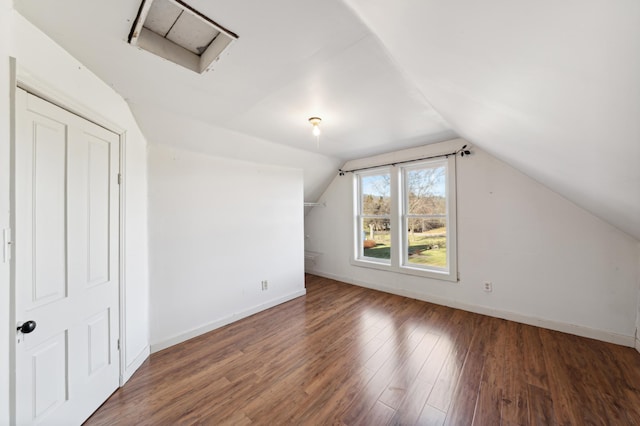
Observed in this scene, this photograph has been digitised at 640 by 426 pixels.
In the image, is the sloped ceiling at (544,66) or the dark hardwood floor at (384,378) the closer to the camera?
the sloped ceiling at (544,66)

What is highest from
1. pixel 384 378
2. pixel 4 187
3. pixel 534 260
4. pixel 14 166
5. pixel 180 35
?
pixel 180 35

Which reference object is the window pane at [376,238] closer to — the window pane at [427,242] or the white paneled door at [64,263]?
the window pane at [427,242]

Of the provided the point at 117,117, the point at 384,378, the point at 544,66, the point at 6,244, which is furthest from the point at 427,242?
the point at 6,244

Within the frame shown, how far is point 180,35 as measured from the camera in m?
1.35

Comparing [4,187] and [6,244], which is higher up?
[4,187]

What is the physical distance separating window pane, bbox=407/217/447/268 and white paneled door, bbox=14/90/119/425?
12.3 ft

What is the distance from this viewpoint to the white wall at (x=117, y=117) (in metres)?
1.17

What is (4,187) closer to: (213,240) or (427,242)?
(213,240)

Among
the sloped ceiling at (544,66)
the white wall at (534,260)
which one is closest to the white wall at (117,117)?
the sloped ceiling at (544,66)

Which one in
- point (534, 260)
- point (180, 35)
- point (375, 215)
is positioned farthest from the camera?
point (375, 215)

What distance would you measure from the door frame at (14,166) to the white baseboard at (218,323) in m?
0.52

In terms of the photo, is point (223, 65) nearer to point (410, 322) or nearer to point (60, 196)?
point (60, 196)

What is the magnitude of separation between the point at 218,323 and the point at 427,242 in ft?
10.5

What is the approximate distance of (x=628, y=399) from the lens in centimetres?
167
